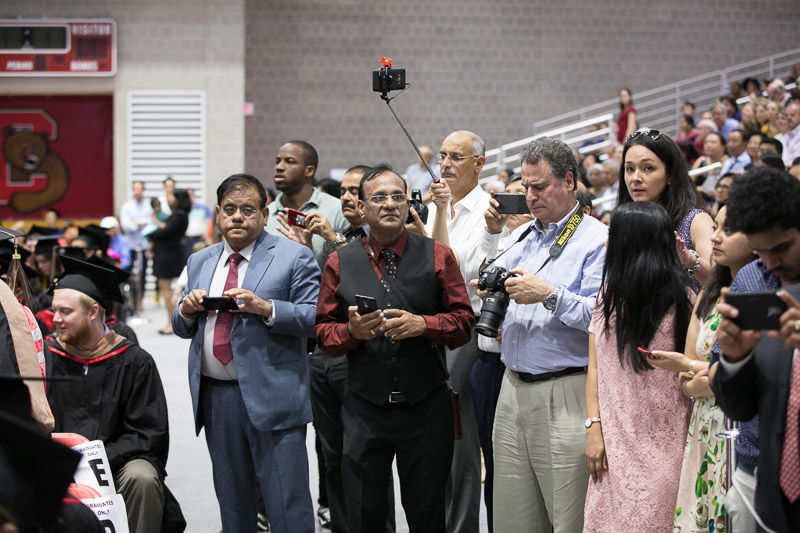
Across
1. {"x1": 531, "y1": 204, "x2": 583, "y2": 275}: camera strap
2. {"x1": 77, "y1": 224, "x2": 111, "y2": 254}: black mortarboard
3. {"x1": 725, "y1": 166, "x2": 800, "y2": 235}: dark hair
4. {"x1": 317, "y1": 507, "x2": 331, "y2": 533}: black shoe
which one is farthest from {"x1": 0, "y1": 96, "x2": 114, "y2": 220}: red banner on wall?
{"x1": 725, "y1": 166, "x2": 800, "y2": 235}: dark hair

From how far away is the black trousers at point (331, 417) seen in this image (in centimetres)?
449

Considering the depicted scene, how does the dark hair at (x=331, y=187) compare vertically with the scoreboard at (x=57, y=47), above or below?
below

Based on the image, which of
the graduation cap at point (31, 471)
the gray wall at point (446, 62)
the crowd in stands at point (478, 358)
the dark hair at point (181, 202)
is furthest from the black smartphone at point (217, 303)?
the gray wall at point (446, 62)

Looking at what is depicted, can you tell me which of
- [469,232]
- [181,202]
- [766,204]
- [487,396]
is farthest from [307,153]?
[181,202]

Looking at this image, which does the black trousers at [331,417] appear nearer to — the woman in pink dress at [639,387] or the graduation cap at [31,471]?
the woman in pink dress at [639,387]

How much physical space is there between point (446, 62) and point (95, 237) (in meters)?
10.2

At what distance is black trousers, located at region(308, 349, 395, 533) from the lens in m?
4.49

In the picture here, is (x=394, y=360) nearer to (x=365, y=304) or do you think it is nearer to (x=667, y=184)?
(x=365, y=304)

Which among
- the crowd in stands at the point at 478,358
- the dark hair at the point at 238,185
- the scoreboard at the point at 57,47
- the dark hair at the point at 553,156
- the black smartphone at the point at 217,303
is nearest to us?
the crowd in stands at the point at 478,358

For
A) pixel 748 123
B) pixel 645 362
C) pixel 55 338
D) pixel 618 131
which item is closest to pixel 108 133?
pixel 618 131

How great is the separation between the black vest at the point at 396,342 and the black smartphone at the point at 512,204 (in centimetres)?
40

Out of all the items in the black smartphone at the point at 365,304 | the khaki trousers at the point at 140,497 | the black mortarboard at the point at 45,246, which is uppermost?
the black smartphone at the point at 365,304

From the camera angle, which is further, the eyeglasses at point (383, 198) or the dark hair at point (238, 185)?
the dark hair at point (238, 185)

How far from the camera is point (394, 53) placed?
Answer: 16.3 metres
